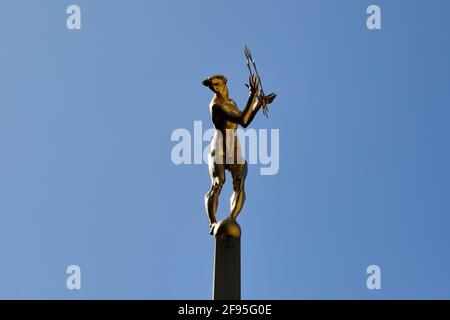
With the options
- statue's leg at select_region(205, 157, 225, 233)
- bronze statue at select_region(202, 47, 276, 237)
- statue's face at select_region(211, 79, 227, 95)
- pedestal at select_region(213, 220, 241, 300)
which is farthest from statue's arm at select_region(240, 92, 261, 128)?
pedestal at select_region(213, 220, 241, 300)

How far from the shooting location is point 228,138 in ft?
69.0

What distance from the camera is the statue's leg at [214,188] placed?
67.6 feet

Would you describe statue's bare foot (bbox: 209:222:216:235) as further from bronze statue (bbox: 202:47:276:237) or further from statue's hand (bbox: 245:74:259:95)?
statue's hand (bbox: 245:74:259:95)

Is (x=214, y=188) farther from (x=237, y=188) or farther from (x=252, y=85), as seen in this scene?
(x=252, y=85)

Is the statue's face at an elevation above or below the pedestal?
above

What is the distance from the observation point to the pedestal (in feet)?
64.4

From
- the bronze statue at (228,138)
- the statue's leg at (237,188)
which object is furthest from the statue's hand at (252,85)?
the statue's leg at (237,188)

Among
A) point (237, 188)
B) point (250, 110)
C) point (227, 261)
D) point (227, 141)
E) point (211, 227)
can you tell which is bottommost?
point (227, 261)

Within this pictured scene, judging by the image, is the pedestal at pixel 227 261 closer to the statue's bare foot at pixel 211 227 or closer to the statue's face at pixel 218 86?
the statue's bare foot at pixel 211 227

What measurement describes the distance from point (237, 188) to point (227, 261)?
166 cm

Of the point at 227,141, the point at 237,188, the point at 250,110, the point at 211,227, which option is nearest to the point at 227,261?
the point at 211,227

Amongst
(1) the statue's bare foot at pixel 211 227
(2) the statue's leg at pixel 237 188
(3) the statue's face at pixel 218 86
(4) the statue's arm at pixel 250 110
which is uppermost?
(3) the statue's face at pixel 218 86
